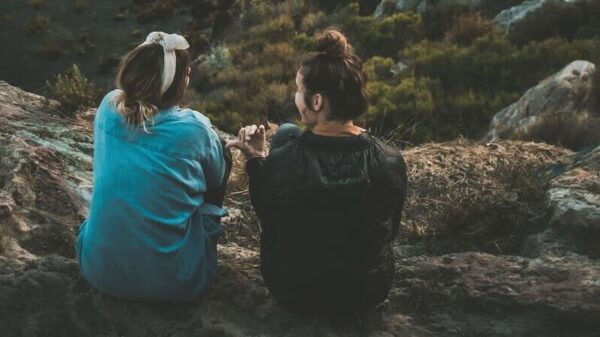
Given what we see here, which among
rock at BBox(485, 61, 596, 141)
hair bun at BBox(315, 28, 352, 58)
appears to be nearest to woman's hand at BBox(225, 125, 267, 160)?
hair bun at BBox(315, 28, 352, 58)

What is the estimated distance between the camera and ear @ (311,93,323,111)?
2.90 meters

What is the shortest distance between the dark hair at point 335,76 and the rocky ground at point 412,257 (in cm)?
95

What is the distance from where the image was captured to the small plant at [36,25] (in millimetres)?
19922

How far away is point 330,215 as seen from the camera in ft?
9.61

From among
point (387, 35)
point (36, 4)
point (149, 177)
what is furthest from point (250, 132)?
point (36, 4)

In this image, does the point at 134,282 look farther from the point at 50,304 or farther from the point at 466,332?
the point at 466,332

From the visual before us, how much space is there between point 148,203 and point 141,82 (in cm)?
49

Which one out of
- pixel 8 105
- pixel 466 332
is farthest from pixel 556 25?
pixel 466 332

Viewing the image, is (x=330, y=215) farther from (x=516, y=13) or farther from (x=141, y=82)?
(x=516, y=13)

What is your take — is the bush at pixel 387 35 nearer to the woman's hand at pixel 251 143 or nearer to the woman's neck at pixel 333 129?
the woman's hand at pixel 251 143

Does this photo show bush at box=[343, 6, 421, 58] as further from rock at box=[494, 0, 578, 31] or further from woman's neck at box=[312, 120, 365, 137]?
woman's neck at box=[312, 120, 365, 137]

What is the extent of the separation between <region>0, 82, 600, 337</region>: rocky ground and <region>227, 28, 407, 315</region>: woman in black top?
26cm

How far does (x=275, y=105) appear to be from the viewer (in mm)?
13508

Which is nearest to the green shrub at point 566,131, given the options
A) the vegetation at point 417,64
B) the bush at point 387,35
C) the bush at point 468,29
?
the vegetation at point 417,64
